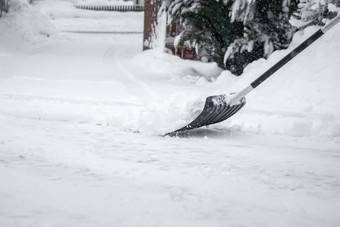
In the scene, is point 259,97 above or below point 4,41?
below

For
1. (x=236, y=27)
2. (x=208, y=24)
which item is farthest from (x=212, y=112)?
(x=208, y=24)

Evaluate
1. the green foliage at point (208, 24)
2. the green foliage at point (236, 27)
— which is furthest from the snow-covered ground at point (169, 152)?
the green foliage at point (208, 24)

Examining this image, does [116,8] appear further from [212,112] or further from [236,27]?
[212,112]

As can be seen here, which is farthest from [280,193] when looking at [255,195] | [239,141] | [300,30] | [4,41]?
[4,41]

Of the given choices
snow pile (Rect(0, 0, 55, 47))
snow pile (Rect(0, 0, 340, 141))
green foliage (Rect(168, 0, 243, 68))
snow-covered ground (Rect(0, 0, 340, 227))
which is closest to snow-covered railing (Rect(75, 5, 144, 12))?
snow pile (Rect(0, 0, 55, 47))

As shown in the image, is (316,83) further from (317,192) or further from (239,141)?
(317,192)

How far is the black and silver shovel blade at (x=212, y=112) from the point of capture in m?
3.85

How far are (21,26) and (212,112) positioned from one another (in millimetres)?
14044

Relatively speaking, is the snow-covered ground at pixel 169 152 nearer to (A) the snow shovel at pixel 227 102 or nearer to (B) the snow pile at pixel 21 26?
(A) the snow shovel at pixel 227 102

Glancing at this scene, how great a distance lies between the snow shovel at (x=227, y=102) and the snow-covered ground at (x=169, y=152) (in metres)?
0.15

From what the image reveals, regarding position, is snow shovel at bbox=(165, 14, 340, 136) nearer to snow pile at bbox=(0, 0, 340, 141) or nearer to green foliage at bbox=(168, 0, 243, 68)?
snow pile at bbox=(0, 0, 340, 141)

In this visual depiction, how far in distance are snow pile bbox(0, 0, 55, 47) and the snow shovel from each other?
12104 mm

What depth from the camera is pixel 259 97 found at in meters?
6.38

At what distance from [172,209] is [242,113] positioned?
3311mm
